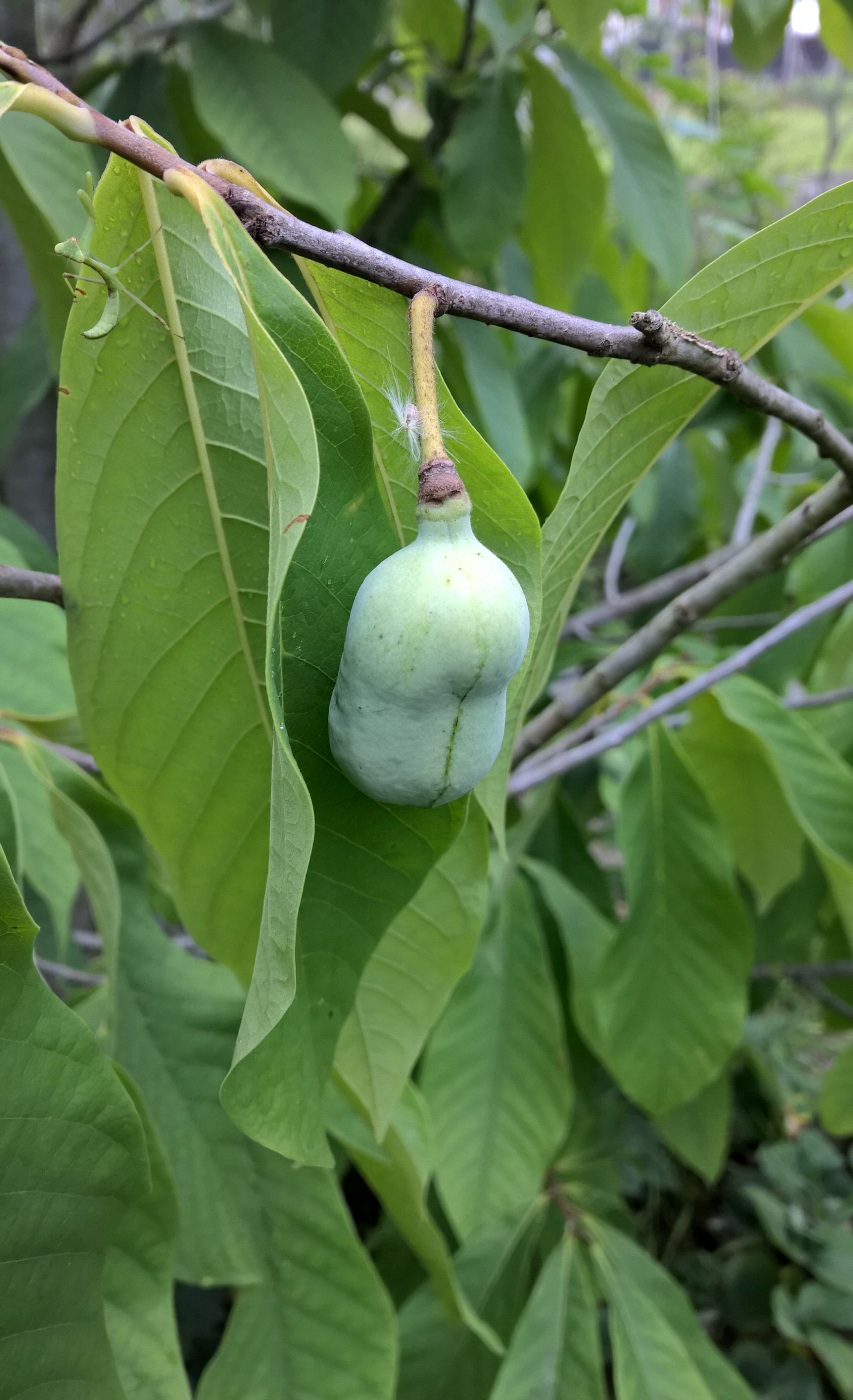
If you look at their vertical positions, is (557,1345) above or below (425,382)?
below

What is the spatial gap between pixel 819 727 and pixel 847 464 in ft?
3.18

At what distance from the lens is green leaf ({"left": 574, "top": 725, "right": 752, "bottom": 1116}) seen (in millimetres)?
1146

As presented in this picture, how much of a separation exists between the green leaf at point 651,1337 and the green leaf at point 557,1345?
0.11 ft

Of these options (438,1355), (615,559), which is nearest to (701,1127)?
(438,1355)

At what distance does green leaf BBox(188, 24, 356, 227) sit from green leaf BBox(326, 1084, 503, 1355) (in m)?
0.94

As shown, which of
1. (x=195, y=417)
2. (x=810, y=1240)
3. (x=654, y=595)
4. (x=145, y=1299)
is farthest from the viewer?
(x=810, y=1240)

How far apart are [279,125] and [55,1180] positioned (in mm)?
1171

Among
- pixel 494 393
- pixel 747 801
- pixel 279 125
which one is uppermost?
pixel 279 125

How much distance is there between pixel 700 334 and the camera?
46 cm

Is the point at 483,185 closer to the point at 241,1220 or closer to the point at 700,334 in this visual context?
the point at 700,334

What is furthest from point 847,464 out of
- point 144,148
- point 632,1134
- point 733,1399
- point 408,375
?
point 632,1134

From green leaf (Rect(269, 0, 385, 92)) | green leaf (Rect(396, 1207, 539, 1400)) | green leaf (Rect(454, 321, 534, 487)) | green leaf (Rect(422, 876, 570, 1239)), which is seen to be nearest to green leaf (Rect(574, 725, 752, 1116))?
green leaf (Rect(422, 876, 570, 1239))

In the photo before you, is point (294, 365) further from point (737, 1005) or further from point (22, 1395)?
point (737, 1005)

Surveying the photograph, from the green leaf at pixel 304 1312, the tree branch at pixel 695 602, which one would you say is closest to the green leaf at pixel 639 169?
the tree branch at pixel 695 602
